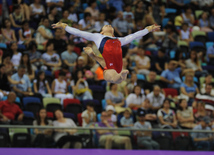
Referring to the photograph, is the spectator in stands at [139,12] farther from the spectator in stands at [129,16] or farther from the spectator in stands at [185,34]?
the spectator in stands at [185,34]

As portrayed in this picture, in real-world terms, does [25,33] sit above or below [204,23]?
below

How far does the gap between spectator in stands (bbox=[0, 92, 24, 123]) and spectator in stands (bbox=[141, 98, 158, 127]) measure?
255 cm

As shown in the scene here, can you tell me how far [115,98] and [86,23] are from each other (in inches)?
111

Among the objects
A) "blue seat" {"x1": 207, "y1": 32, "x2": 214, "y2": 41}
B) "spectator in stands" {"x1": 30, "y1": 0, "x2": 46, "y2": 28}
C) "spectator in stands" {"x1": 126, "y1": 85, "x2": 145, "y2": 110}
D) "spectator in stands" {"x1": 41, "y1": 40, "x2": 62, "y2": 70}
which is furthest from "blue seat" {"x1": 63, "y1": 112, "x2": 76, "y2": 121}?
"blue seat" {"x1": 207, "y1": 32, "x2": 214, "y2": 41}

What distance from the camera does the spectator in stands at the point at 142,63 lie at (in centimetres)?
1077

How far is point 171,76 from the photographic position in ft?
34.9

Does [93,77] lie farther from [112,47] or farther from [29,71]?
[112,47]

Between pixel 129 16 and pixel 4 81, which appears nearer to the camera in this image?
pixel 4 81

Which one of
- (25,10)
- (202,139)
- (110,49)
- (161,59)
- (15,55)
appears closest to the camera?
(110,49)

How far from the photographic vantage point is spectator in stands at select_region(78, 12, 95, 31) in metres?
11.5

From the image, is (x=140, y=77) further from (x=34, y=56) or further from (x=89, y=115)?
(x=34, y=56)

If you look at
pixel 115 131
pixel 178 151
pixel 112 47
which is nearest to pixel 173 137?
pixel 178 151

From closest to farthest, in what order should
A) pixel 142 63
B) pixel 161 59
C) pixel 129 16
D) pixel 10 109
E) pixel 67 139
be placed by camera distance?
1. pixel 67 139
2. pixel 10 109
3. pixel 142 63
4. pixel 161 59
5. pixel 129 16

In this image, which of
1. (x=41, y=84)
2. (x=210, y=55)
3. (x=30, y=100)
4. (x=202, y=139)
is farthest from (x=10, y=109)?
(x=210, y=55)
